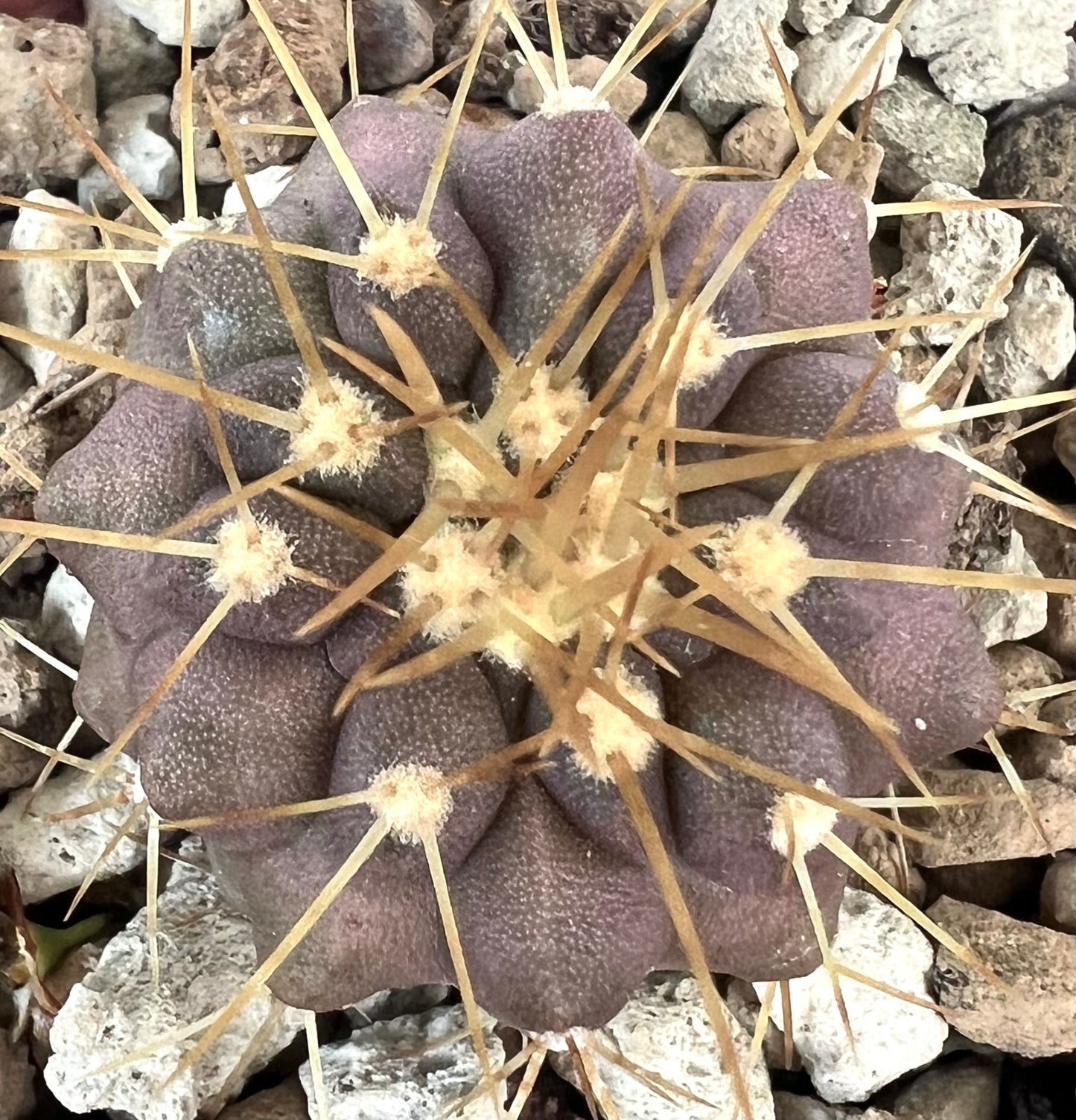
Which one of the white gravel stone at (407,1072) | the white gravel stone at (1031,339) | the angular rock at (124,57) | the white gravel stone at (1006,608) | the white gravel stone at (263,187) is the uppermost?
the angular rock at (124,57)

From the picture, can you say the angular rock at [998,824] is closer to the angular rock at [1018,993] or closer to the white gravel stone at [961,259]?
the angular rock at [1018,993]

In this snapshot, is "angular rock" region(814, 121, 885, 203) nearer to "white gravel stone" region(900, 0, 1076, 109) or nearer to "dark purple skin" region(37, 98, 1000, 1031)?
"white gravel stone" region(900, 0, 1076, 109)

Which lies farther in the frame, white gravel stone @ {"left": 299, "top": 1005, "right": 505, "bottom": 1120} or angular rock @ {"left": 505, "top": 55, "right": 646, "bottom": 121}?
angular rock @ {"left": 505, "top": 55, "right": 646, "bottom": 121}

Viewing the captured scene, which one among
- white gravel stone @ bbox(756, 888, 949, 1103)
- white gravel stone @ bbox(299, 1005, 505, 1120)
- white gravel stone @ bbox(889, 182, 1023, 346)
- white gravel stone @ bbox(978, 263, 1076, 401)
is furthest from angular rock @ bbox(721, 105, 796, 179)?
white gravel stone @ bbox(299, 1005, 505, 1120)

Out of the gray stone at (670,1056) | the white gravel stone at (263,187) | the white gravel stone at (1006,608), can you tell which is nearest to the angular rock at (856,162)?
the white gravel stone at (1006,608)

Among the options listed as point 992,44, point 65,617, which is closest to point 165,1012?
point 65,617
